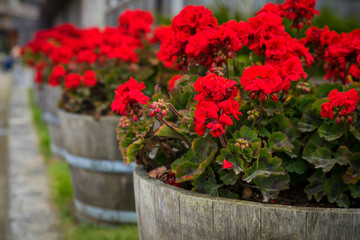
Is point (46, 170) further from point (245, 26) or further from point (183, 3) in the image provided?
point (245, 26)

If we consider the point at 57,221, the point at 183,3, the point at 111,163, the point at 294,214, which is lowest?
the point at 57,221

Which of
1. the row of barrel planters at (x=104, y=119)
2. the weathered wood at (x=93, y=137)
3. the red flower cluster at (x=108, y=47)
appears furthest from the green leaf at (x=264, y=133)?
the red flower cluster at (x=108, y=47)

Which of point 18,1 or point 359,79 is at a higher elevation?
point 18,1

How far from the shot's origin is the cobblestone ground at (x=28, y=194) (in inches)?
109

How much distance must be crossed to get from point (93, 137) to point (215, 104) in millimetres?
1498

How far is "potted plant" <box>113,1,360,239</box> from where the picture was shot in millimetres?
1155

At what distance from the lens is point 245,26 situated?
138 cm

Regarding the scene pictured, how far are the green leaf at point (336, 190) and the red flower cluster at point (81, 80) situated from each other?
1.79 metres

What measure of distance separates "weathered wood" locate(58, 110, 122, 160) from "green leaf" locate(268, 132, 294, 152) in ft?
4.16

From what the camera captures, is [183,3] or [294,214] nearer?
[294,214]

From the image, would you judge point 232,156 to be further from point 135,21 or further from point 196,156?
point 135,21

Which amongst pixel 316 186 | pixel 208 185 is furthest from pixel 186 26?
pixel 316 186

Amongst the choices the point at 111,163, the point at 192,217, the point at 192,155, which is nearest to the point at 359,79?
the point at 192,155

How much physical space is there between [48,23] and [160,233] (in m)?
27.6
